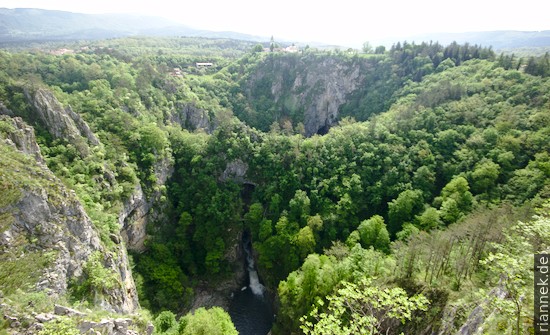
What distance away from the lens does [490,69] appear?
82.2m

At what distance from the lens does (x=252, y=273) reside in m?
60.7

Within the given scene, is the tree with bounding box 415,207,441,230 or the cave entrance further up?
the tree with bounding box 415,207,441,230

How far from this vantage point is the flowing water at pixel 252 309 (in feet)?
162

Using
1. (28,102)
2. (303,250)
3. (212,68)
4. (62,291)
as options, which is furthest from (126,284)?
(212,68)

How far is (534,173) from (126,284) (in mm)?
59256

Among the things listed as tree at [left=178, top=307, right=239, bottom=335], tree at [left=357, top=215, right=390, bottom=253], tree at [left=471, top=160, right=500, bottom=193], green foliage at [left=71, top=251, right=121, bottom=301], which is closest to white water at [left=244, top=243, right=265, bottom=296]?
tree at [left=178, top=307, right=239, bottom=335]

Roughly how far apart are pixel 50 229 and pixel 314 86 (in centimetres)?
10098

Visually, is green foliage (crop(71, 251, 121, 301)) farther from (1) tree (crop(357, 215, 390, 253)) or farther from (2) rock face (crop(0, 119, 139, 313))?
(1) tree (crop(357, 215, 390, 253))

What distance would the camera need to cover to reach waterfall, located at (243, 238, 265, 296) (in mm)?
56969

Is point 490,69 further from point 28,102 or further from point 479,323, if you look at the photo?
point 28,102

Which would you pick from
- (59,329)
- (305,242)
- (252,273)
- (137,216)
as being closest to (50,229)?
(59,329)

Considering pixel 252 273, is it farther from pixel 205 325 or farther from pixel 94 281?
pixel 94 281

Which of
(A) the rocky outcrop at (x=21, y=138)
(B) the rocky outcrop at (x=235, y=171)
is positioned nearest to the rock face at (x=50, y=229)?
(A) the rocky outcrop at (x=21, y=138)

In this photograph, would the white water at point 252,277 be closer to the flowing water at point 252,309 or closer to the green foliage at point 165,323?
the flowing water at point 252,309
